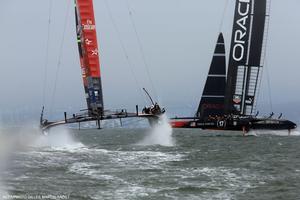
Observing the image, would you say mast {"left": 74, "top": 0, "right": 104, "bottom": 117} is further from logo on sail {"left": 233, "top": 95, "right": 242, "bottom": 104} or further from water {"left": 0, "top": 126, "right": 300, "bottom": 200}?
logo on sail {"left": 233, "top": 95, "right": 242, "bottom": 104}

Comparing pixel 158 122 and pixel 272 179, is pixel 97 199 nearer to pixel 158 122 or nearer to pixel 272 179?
pixel 272 179

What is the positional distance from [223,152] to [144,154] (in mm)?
4994

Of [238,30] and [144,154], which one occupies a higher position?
[238,30]

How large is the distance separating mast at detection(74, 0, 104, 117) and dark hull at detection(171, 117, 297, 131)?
15602 millimetres

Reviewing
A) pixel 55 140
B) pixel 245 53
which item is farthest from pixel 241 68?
pixel 55 140

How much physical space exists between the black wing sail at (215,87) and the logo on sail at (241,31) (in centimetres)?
162

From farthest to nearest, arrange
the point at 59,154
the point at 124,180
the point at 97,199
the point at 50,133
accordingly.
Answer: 1. the point at 50,133
2. the point at 59,154
3. the point at 124,180
4. the point at 97,199

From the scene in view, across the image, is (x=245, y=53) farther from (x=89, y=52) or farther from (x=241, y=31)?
(x=89, y=52)

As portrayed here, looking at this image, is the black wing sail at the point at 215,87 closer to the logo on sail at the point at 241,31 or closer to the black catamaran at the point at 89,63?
the logo on sail at the point at 241,31

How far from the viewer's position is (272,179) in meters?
Result: 23.3

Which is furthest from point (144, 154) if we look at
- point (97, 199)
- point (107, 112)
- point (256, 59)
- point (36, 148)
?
point (256, 59)

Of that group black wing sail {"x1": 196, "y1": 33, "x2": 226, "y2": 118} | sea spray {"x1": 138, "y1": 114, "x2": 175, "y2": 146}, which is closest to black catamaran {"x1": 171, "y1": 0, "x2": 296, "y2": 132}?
black wing sail {"x1": 196, "y1": 33, "x2": 226, "y2": 118}

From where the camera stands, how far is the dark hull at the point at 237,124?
5031cm

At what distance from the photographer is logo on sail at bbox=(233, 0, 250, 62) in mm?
53625
